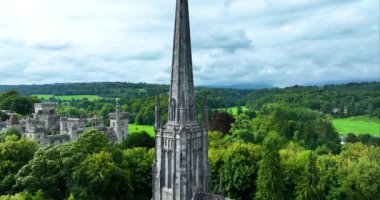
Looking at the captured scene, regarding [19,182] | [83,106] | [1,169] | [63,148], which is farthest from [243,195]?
[83,106]

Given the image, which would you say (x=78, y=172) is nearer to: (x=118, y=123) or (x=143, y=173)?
(x=143, y=173)

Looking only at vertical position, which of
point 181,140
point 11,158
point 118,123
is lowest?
point 11,158

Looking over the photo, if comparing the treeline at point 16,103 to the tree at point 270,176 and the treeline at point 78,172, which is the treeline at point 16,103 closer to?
the treeline at point 78,172

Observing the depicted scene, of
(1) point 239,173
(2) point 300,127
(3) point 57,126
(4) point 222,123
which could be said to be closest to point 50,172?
(1) point 239,173

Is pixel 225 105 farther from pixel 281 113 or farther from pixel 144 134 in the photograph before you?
pixel 144 134

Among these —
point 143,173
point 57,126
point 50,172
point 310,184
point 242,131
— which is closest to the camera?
point 310,184

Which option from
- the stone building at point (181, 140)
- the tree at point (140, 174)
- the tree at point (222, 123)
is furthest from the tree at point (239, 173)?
the tree at point (222, 123)

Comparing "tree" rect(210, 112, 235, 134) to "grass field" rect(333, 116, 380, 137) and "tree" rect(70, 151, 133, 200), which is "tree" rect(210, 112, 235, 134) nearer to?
"tree" rect(70, 151, 133, 200)
